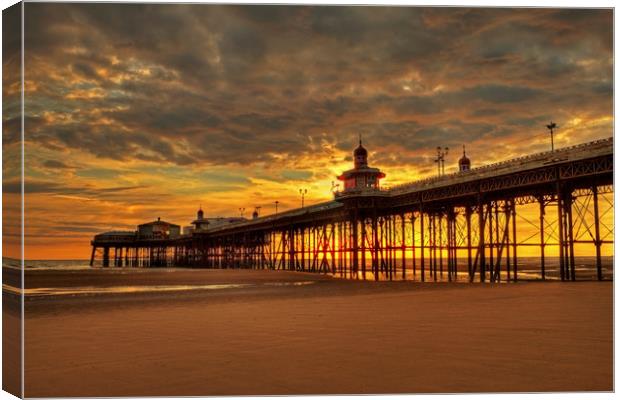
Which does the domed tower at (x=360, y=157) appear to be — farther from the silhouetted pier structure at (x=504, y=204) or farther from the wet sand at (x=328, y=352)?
the wet sand at (x=328, y=352)

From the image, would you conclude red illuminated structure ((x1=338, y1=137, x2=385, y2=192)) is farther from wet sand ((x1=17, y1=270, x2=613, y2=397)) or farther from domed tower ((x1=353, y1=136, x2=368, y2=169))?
wet sand ((x1=17, y1=270, x2=613, y2=397))

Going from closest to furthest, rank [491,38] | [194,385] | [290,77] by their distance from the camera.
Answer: [194,385], [491,38], [290,77]

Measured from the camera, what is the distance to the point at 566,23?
1248cm

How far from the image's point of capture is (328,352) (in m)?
10.7

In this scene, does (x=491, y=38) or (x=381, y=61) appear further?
(x=381, y=61)

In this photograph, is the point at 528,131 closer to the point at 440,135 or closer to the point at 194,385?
the point at 440,135

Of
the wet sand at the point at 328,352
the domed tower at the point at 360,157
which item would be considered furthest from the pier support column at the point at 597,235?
the domed tower at the point at 360,157

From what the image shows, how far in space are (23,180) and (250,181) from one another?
1664cm

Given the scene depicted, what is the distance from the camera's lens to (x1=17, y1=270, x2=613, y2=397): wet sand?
→ 29.4 feet

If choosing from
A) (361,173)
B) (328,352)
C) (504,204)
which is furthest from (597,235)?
(361,173)

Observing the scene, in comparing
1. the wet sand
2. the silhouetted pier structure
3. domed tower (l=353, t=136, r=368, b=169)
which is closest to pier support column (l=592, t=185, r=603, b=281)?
the silhouetted pier structure

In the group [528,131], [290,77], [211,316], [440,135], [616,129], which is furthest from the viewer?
[440,135]

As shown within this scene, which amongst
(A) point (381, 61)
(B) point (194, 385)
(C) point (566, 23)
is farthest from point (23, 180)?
(C) point (566, 23)

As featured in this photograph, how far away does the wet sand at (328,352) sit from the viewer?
353 inches
